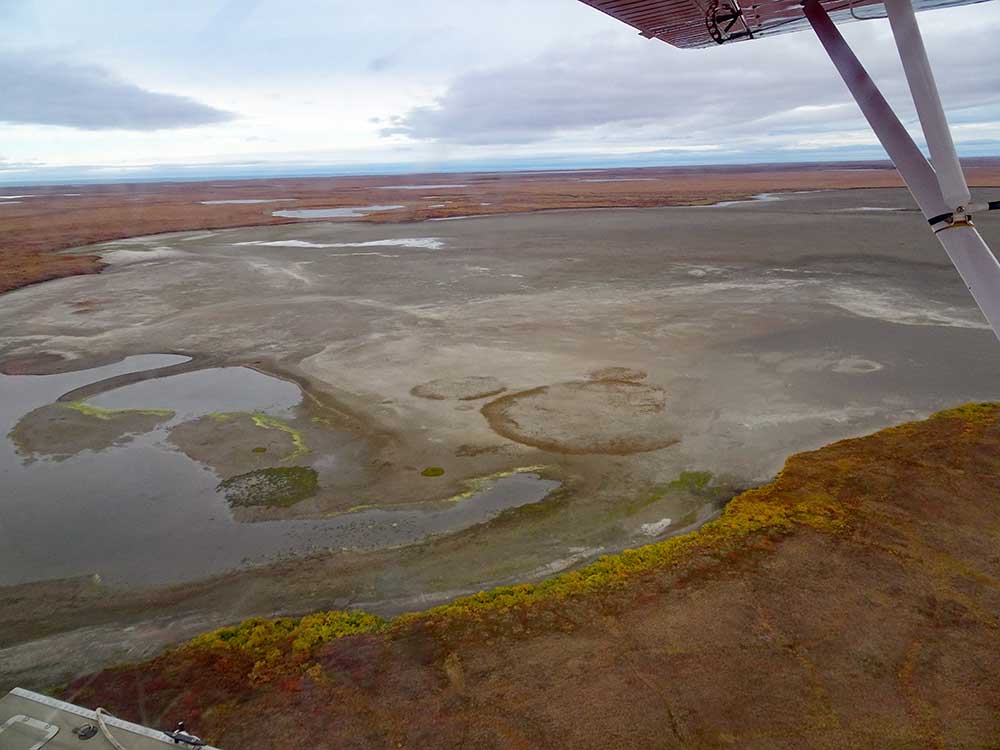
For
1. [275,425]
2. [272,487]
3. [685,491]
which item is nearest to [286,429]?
[275,425]

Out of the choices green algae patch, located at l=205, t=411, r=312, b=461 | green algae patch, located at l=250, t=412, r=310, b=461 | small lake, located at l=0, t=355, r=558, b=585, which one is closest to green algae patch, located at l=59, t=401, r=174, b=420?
small lake, located at l=0, t=355, r=558, b=585


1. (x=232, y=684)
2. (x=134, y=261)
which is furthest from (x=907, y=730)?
(x=134, y=261)

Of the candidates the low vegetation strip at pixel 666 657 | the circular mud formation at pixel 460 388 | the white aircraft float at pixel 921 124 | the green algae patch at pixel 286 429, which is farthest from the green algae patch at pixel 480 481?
the white aircraft float at pixel 921 124

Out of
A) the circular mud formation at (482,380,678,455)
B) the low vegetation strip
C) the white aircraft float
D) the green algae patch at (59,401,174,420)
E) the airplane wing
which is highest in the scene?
the airplane wing

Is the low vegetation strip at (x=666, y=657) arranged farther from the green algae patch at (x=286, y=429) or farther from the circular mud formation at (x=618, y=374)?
the circular mud formation at (x=618, y=374)

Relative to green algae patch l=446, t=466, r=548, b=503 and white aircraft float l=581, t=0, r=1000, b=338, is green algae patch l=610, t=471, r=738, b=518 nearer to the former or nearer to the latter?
green algae patch l=446, t=466, r=548, b=503

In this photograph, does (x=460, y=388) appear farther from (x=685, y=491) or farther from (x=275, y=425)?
(x=685, y=491)

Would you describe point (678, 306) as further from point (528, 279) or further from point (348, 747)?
point (348, 747)
